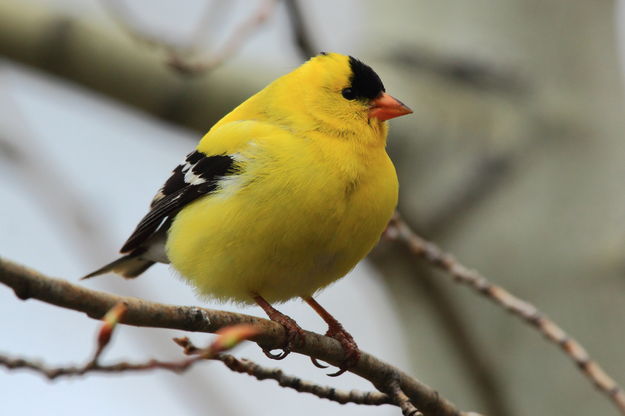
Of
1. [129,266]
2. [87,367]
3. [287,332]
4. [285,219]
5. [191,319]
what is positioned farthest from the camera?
[129,266]

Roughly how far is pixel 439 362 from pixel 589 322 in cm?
73

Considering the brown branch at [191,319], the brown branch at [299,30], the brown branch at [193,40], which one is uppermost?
the brown branch at [299,30]

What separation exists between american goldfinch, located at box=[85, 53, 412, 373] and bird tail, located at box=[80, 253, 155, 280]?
25cm

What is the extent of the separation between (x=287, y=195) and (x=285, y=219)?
0.08m

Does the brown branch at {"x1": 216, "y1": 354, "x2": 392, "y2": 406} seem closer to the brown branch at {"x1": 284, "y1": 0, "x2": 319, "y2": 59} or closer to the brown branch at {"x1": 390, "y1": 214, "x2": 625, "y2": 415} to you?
the brown branch at {"x1": 390, "y1": 214, "x2": 625, "y2": 415}

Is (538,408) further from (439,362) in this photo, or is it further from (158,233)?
(158,233)

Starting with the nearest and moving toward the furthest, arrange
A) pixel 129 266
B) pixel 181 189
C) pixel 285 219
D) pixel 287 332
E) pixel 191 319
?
1. pixel 191 319
2. pixel 287 332
3. pixel 285 219
4. pixel 181 189
5. pixel 129 266

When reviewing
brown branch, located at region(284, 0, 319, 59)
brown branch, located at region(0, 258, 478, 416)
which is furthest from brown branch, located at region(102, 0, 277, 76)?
brown branch, located at region(0, 258, 478, 416)

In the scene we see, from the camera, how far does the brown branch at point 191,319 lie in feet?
4.93

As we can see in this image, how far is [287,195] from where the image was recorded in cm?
285

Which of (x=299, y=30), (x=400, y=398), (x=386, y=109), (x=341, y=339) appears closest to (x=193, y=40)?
(x=299, y=30)

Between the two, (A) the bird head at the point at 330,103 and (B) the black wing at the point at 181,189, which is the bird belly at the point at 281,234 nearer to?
(B) the black wing at the point at 181,189

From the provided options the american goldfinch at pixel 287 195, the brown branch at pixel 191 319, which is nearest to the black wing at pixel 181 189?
the american goldfinch at pixel 287 195

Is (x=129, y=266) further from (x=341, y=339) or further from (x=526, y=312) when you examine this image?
(x=526, y=312)
